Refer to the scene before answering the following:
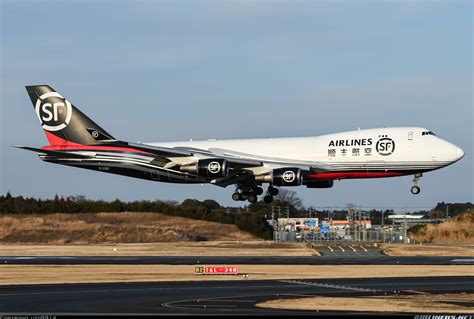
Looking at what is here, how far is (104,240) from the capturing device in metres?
96.2

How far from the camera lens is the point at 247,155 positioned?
251 feet

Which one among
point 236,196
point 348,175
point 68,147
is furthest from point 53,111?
point 348,175

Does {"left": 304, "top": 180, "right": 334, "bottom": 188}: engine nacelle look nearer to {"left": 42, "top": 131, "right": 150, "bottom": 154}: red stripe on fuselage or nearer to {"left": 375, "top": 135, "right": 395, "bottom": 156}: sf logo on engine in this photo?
{"left": 375, "top": 135, "right": 395, "bottom": 156}: sf logo on engine

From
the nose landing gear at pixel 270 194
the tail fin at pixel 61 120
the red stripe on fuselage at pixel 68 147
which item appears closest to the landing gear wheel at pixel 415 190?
the nose landing gear at pixel 270 194

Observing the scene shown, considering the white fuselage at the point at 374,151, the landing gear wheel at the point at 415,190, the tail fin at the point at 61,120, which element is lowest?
the landing gear wheel at the point at 415,190

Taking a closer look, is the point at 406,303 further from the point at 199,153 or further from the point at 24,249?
the point at 24,249

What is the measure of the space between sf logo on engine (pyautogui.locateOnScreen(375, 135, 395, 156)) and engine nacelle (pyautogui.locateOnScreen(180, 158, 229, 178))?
12.6 m

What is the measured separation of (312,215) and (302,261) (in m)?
52.7

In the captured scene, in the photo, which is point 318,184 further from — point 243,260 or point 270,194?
point 243,260

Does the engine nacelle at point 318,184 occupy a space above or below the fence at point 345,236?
above

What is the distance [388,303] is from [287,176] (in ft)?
104

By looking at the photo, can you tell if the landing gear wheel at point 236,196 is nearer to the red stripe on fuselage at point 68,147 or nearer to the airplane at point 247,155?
the airplane at point 247,155

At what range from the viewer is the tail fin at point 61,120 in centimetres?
8138

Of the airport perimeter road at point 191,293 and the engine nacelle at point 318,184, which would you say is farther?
the engine nacelle at point 318,184
